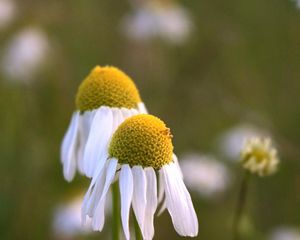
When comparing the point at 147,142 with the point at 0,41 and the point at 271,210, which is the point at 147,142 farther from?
the point at 0,41

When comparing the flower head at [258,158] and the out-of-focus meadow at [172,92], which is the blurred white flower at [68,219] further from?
the flower head at [258,158]

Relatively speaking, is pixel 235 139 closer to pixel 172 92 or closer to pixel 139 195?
pixel 172 92

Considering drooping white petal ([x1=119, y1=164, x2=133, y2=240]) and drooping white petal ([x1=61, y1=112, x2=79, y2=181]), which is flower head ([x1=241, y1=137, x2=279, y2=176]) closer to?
drooping white petal ([x1=61, y1=112, x2=79, y2=181])

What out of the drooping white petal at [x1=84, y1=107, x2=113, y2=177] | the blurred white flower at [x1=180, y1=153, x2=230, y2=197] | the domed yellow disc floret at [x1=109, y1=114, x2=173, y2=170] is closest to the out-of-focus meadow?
the blurred white flower at [x1=180, y1=153, x2=230, y2=197]

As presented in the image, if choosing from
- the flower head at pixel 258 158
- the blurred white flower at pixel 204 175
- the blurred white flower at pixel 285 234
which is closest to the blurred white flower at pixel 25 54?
the blurred white flower at pixel 204 175

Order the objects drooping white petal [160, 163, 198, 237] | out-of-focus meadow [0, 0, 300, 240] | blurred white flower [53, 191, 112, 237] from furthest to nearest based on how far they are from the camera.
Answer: out-of-focus meadow [0, 0, 300, 240]
blurred white flower [53, 191, 112, 237]
drooping white petal [160, 163, 198, 237]
